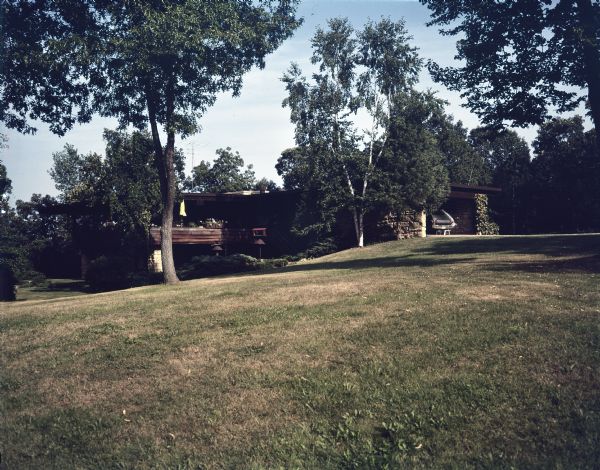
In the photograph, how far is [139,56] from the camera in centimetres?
1412

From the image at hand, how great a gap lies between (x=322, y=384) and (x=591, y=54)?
12213mm

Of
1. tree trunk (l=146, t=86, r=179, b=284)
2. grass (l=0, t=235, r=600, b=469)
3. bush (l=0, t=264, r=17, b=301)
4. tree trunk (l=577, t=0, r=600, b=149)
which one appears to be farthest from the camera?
bush (l=0, t=264, r=17, b=301)

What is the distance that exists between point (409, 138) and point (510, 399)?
21503 mm

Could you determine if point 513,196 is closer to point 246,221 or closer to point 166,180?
point 246,221

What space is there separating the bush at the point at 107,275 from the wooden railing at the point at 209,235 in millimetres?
2306

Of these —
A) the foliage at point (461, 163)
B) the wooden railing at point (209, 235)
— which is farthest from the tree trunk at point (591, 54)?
the foliage at point (461, 163)

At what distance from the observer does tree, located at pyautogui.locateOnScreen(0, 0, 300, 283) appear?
1399 cm

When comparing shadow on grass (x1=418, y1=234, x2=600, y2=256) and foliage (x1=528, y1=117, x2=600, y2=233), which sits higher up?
foliage (x1=528, y1=117, x2=600, y2=233)

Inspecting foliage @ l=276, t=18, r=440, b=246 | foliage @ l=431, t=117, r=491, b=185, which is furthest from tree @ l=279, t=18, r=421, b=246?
foliage @ l=431, t=117, r=491, b=185

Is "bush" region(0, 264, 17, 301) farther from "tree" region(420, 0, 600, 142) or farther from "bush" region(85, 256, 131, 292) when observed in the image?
"tree" region(420, 0, 600, 142)

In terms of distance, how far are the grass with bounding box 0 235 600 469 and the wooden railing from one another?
55.6 feet

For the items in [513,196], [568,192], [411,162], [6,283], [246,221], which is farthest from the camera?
[513,196]

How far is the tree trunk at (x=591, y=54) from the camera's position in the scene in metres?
11.3

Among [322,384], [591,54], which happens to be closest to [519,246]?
[591,54]
